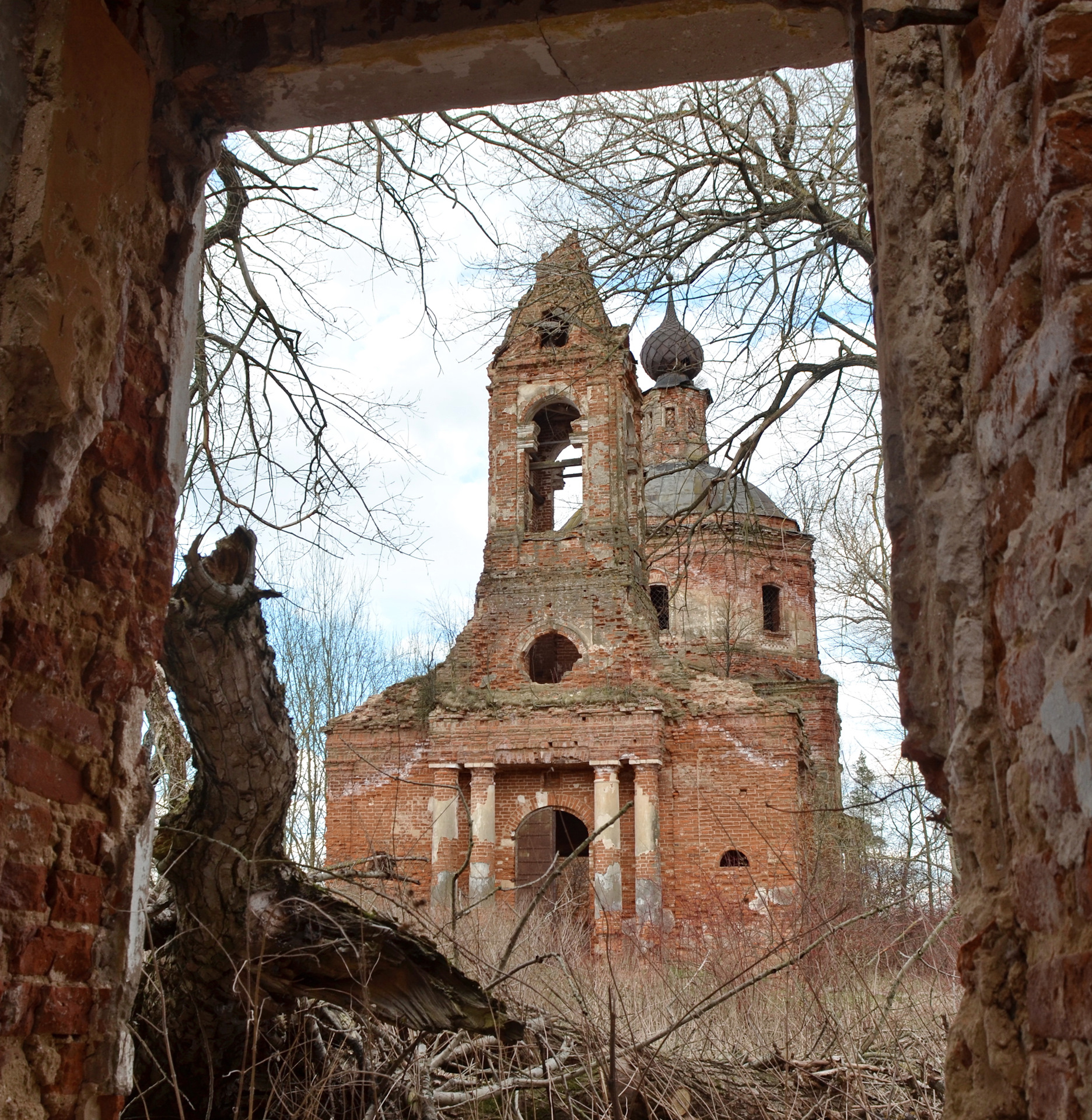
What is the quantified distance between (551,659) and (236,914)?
52.4 feet

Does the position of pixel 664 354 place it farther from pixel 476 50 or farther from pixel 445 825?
pixel 476 50

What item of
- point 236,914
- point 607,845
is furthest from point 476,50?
point 607,845

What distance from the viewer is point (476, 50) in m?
3.03

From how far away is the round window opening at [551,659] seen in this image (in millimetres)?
19594

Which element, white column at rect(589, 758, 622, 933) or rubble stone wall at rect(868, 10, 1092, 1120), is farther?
white column at rect(589, 758, 622, 933)

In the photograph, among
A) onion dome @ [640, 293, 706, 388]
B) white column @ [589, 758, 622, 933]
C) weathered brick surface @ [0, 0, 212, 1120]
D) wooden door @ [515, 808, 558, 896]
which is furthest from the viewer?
onion dome @ [640, 293, 706, 388]

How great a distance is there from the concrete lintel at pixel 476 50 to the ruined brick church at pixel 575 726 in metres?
11.8

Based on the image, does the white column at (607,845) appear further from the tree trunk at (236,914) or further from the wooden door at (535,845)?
the tree trunk at (236,914)

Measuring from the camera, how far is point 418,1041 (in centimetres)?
362

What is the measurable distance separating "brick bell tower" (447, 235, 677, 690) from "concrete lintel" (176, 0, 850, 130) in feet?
44.6

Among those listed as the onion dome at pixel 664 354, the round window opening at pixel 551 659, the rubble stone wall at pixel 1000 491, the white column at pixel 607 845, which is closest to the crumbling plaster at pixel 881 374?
the rubble stone wall at pixel 1000 491

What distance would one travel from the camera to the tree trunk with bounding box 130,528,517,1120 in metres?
3.77

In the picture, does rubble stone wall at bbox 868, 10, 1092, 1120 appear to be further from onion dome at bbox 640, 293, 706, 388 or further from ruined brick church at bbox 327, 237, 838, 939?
onion dome at bbox 640, 293, 706, 388

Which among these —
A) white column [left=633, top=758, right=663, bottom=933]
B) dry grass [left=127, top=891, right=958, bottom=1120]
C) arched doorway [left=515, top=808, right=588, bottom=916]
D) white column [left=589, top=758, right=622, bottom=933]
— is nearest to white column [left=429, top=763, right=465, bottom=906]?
arched doorway [left=515, top=808, right=588, bottom=916]
